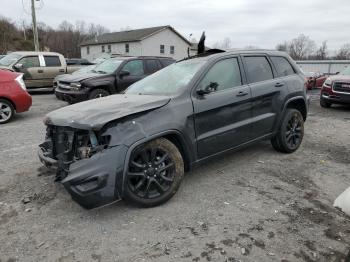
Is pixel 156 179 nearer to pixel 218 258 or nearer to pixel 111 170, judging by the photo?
pixel 111 170

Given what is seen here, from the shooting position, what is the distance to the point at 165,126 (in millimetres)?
3793

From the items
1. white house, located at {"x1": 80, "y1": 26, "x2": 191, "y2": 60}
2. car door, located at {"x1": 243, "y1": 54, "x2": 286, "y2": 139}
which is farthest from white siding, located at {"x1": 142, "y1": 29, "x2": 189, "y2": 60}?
car door, located at {"x1": 243, "y1": 54, "x2": 286, "y2": 139}

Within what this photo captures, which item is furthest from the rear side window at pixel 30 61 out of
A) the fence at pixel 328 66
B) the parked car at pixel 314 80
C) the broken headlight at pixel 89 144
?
the fence at pixel 328 66

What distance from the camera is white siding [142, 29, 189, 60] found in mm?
43938

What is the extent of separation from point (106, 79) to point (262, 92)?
5.93m

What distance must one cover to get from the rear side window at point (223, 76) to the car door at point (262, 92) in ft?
0.80

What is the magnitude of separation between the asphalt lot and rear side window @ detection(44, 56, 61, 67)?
916 cm

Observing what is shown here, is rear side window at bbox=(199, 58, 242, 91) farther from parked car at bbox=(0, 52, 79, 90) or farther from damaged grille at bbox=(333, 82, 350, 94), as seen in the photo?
parked car at bbox=(0, 52, 79, 90)

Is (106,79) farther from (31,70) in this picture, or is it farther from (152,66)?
(31,70)

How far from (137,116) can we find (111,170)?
685mm

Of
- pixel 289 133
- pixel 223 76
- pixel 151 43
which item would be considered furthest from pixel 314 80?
pixel 151 43

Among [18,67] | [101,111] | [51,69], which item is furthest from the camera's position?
[51,69]

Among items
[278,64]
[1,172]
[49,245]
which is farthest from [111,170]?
[278,64]

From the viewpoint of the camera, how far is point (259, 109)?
16.5 ft
